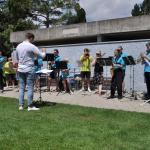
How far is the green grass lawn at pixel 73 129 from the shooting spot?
24.8ft

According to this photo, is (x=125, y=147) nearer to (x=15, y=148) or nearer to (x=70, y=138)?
(x=70, y=138)

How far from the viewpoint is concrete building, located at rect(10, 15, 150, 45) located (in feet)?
73.3

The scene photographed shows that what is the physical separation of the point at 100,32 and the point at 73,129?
15746mm

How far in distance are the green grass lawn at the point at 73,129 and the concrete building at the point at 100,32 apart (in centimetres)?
1102

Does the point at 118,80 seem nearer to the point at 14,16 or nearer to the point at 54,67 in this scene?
the point at 54,67

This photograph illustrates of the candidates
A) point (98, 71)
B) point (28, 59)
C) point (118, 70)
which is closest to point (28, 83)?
point (28, 59)

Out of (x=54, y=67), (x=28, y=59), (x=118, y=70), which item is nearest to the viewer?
(x=28, y=59)

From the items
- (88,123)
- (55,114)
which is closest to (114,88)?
(55,114)

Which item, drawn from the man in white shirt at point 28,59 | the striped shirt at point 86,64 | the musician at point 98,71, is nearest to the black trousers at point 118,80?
the musician at point 98,71

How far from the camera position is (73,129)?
8.98 metres

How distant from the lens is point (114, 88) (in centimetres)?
1555

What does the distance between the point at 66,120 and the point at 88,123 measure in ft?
2.15

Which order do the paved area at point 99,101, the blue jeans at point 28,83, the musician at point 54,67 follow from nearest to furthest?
1. the blue jeans at point 28,83
2. the paved area at point 99,101
3. the musician at point 54,67

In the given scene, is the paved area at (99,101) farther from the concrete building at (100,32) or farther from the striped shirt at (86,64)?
the concrete building at (100,32)
